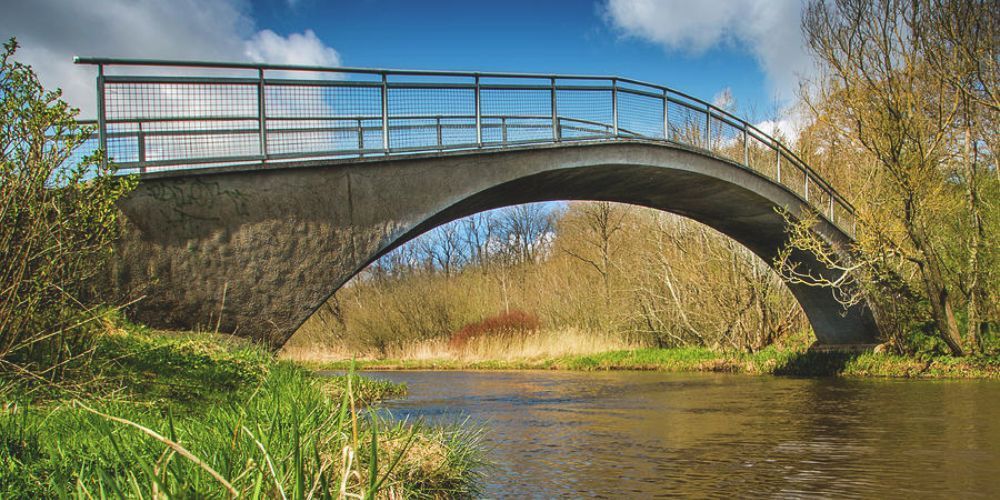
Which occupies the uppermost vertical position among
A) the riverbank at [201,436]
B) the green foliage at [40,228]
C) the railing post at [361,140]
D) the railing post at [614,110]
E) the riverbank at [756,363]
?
the railing post at [614,110]

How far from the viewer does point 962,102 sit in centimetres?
1535

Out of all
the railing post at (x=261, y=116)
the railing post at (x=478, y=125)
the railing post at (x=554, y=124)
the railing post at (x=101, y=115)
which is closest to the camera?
the railing post at (x=101, y=115)

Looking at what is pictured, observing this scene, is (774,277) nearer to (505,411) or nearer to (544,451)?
(505,411)

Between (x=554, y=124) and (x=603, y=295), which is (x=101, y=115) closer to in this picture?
(x=554, y=124)

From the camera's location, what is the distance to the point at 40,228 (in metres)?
6.23

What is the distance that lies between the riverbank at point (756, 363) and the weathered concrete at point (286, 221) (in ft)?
24.8

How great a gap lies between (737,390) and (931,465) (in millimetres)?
7491

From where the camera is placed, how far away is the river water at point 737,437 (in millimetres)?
6340

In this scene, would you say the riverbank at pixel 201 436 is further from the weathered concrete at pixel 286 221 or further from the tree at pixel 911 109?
the tree at pixel 911 109

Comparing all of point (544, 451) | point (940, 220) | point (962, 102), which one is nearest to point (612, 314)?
point (940, 220)

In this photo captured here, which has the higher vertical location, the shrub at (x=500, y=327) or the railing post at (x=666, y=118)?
the railing post at (x=666, y=118)

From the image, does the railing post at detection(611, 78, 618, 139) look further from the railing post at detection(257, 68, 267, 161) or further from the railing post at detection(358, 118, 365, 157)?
the railing post at detection(257, 68, 267, 161)

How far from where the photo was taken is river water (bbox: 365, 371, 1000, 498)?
634cm

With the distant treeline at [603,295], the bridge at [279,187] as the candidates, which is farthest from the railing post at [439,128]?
the distant treeline at [603,295]
